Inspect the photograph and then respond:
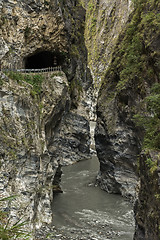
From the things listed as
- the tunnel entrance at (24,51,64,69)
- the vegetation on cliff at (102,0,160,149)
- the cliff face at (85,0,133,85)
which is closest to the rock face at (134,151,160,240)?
the vegetation on cliff at (102,0,160,149)

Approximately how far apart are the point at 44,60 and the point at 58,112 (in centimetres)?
755

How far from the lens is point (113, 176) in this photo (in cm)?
2247

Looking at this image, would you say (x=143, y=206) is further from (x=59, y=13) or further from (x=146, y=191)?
(x=59, y=13)

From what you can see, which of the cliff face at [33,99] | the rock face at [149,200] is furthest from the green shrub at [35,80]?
the rock face at [149,200]

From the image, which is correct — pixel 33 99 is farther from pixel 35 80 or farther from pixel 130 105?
pixel 130 105

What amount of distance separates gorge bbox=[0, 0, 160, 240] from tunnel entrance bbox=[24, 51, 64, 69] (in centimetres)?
11

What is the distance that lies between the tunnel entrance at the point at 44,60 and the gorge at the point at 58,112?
0.11 meters

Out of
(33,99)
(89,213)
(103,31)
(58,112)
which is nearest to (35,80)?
(33,99)

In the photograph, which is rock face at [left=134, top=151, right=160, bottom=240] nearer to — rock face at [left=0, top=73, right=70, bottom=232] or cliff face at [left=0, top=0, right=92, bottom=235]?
cliff face at [left=0, top=0, right=92, bottom=235]

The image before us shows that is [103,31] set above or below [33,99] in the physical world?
above

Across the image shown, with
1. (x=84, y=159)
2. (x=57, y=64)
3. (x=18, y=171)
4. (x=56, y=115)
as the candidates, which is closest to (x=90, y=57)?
(x=84, y=159)

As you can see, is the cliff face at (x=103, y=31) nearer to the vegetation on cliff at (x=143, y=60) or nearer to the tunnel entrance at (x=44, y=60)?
the tunnel entrance at (x=44, y=60)

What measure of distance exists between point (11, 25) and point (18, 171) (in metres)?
11.2

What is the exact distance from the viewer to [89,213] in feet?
59.3
